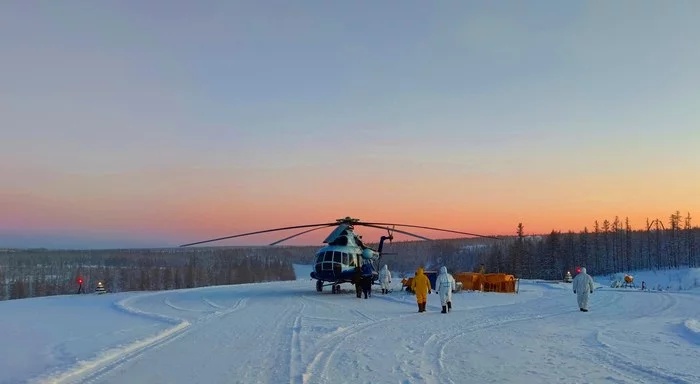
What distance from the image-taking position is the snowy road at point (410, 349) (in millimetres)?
8070

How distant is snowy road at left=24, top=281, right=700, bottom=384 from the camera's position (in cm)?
807

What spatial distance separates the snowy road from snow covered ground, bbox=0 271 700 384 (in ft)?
0.08

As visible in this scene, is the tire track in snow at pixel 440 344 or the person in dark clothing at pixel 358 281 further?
the person in dark clothing at pixel 358 281

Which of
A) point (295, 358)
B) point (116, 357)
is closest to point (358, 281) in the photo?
point (295, 358)

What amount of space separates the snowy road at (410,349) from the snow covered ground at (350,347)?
24 millimetres

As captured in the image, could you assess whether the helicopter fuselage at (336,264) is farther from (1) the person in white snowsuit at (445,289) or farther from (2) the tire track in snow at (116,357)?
(2) the tire track in snow at (116,357)

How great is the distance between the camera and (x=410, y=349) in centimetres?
1034

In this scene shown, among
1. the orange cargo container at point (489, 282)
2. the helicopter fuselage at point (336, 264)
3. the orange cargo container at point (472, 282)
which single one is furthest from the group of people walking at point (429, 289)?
the orange cargo container at point (472, 282)

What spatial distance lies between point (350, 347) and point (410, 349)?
1144 mm

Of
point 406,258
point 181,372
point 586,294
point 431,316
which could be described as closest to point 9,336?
point 181,372

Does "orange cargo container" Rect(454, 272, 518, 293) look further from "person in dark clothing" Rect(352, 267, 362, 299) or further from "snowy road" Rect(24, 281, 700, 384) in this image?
"snowy road" Rect(24, 281, 700, 384)

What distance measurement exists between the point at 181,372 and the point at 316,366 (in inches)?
79.2

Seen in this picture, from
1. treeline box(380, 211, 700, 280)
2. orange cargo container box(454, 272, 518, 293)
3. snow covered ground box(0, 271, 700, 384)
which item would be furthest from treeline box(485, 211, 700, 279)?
snow covered ground box(0, 271, 700, 384)

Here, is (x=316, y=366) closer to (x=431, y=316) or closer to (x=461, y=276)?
(x=431, y=316)
